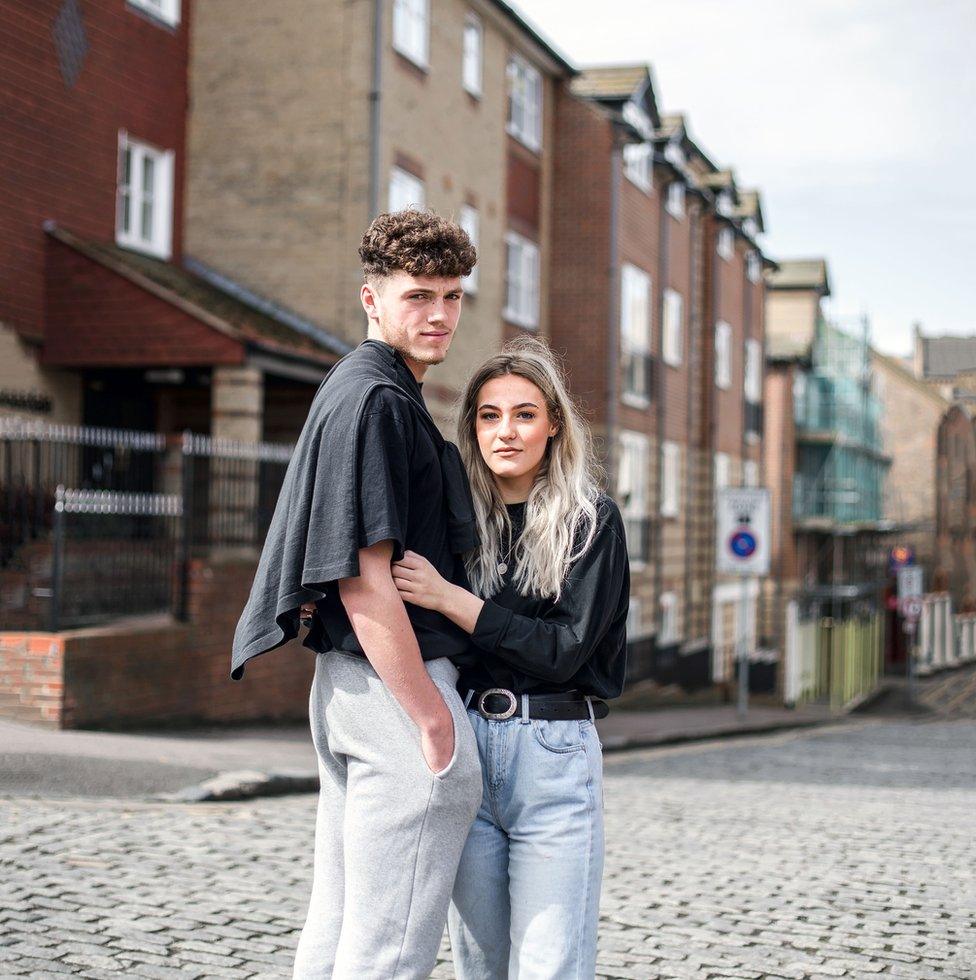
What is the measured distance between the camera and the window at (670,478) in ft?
95.1

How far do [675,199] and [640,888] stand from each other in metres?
24.3

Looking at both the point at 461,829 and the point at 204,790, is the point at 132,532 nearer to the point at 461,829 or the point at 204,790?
the point at 204,790

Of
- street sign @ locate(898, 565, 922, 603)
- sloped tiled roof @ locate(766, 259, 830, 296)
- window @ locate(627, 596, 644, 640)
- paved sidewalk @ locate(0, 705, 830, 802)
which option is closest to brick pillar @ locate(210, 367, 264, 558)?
paved sidewalk @ locate(0, 705, 830, 802)

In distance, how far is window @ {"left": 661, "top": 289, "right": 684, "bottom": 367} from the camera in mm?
28719

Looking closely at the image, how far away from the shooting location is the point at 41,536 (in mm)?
12375

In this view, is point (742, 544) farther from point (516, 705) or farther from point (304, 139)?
point (516, 705)

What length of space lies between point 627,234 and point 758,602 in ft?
51.9

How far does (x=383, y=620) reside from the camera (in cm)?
280

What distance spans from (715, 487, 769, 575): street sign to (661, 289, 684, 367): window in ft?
26.4

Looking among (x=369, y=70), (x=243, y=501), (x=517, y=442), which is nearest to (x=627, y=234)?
(x=369, y=70)

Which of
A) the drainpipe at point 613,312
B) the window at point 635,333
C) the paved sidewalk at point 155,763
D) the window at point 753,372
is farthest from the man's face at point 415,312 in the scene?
the window at point 753,372

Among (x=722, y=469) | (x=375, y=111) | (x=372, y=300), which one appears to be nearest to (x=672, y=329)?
(x=722, y=469)

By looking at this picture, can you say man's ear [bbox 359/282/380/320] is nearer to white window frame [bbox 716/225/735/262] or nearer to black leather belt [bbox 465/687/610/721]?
black leather belt [bbox 465/687/610/721]

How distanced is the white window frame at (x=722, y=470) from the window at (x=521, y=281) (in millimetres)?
10108
